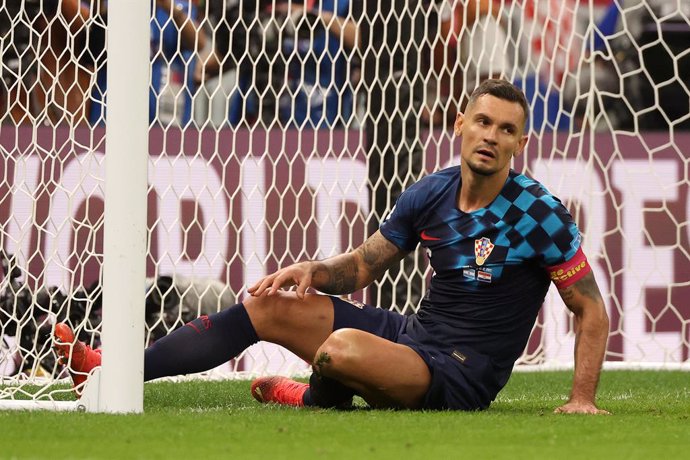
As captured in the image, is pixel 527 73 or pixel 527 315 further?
pixel 527 73

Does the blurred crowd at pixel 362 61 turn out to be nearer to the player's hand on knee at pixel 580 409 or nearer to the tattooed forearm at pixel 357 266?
the tattooed forearm at pixel 357 266

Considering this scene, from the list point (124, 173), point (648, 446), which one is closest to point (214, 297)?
point (124, 173)

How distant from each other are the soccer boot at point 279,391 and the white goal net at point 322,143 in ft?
4.49

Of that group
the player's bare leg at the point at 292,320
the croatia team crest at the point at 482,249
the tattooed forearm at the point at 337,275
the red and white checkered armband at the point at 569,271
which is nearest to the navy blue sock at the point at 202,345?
the player's bare leg at the point at 292,320

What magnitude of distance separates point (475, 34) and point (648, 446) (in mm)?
3514

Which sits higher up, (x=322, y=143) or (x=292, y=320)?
(x=322, y=143)

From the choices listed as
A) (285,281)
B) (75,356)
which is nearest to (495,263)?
(285,281)

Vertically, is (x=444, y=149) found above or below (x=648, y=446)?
above

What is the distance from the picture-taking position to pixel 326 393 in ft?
12.4

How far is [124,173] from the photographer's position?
3.40m

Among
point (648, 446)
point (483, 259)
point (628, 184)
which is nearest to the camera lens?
point (648, 446)

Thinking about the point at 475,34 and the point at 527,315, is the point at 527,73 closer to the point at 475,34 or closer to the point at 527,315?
the point at 475,34

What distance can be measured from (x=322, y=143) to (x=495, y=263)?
2583mm

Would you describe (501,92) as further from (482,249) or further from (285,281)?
(285,281)
